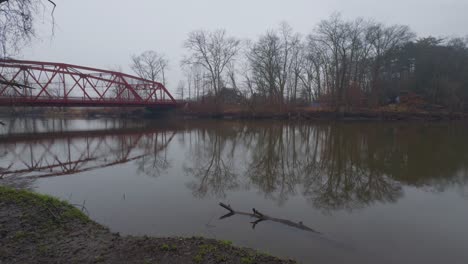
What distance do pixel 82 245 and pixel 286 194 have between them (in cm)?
503

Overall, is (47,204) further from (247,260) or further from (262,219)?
(262,219)

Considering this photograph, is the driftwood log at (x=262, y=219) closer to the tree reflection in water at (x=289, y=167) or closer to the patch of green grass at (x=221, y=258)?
the tree reflection in water at (x=289, y=167)

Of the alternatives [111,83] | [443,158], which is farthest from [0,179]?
[111,83]

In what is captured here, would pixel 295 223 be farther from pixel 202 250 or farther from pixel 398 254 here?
pixel 202 250

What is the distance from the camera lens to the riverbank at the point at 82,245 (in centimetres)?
332

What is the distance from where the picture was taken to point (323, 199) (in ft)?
21.7

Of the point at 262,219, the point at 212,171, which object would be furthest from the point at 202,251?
the point at 212,171

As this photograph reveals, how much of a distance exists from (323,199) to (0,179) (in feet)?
33.0

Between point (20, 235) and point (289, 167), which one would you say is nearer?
point (20, 235)

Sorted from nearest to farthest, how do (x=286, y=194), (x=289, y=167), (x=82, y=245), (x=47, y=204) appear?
1. (x=82, y=245)
2. (x=47, y=204)
3. (x=286, y=194)
4. (x=289, y=167)

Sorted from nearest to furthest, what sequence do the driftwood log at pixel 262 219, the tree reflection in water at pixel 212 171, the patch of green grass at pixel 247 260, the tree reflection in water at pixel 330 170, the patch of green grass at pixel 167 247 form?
the patch of green grass at pixel 247 260, the patch of green grass at pixel 167 247, the driftwood log at pixel 262 219, the tree reflection in water at pixel 330 170, the tree reflection in water at pixel 212 171

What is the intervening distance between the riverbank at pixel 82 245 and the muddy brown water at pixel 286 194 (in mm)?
683

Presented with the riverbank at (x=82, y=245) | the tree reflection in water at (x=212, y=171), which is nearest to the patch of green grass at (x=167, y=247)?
the riverbank at (x=82, y=245)

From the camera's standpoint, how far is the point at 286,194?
6988mm
